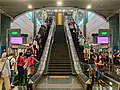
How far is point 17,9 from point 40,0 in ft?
13.0

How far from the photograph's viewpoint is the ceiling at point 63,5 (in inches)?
704

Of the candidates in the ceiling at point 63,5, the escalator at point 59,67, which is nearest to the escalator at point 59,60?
the escalator at point 59,67

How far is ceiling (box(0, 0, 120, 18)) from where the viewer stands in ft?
58.7

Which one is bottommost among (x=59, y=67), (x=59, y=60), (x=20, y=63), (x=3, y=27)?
(x=59, y=67)

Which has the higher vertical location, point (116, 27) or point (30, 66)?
point (116, 27)

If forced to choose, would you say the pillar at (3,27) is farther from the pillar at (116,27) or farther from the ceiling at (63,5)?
the pillar at (116,27)

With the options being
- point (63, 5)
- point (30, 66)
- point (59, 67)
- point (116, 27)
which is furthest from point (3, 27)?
point (30, 66)

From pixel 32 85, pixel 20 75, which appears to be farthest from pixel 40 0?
pixel 32 85

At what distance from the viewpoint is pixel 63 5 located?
19547 mm

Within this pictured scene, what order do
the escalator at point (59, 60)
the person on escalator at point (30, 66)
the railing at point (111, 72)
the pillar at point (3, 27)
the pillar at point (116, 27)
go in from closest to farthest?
the person on escalator at point (30, 66)
the railing at point (111, 72)
the escalator at point (59, 60)
the pillar at point (3, 27)
the pillar at point (116, 27)

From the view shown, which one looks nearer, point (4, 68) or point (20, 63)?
point (4, 68)

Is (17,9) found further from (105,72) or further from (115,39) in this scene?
(105,72)

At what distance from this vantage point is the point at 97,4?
19000 millimetres

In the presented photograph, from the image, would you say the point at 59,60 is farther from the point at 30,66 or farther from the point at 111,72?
the point at 30,66
